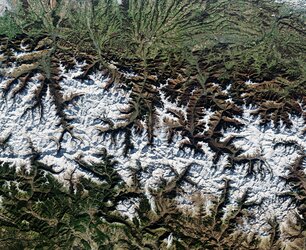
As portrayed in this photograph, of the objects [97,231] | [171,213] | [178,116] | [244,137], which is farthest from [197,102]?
[97,231]

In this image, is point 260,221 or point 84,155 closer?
point 260,221

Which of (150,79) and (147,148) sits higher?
(150,79)

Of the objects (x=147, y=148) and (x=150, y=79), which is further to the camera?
(x=150, y=79)

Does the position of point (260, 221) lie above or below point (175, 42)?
below

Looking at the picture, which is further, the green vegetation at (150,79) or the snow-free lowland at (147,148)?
the snow-free lowland at (147,148)

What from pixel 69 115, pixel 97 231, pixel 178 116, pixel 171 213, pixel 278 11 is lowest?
pixel 97 231

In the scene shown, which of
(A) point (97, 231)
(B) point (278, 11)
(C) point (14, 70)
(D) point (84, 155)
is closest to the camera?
(A) point (97, 231)

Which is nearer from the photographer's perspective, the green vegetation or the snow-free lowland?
the green vegetation

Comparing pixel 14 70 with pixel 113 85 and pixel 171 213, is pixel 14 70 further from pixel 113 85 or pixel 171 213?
pixel 171 213
